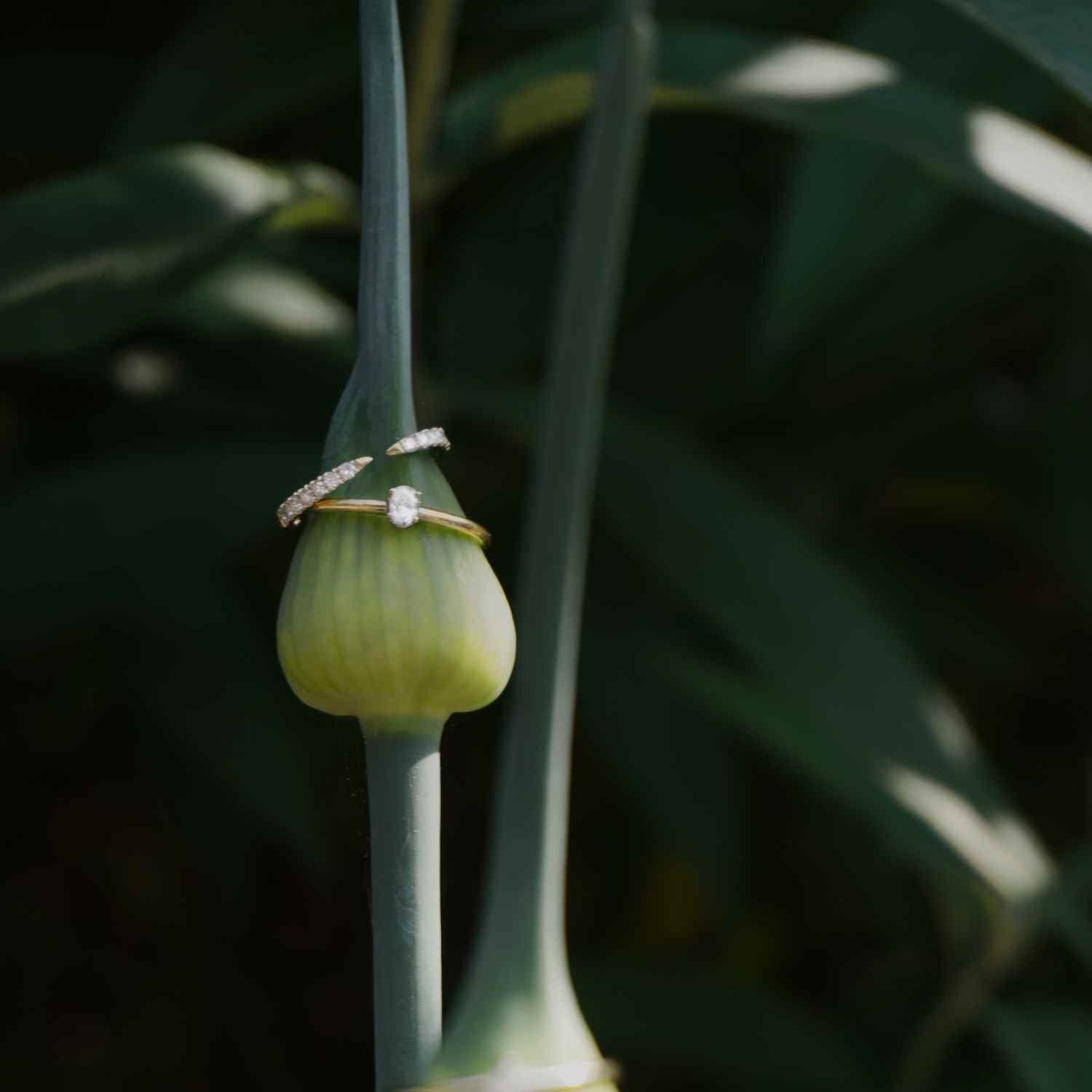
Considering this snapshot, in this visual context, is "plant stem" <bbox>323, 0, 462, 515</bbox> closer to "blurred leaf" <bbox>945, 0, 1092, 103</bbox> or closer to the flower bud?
the flower bud

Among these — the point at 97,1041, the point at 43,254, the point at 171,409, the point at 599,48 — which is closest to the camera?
the point at 43,254

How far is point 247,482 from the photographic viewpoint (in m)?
0.76

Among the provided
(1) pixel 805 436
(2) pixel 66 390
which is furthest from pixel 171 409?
(1) pixel 805 436

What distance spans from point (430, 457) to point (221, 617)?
1.73 feet

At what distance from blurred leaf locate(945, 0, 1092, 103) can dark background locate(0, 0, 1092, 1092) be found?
28 cm

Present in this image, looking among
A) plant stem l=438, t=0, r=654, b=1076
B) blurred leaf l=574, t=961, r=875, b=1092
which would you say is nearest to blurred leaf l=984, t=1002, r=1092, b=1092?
blurred leaf l=574, t=961, r=875, b=1092

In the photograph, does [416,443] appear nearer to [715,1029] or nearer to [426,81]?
[426,81]

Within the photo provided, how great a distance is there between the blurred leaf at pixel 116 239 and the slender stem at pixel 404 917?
0.77 ft

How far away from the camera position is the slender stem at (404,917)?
273 mm

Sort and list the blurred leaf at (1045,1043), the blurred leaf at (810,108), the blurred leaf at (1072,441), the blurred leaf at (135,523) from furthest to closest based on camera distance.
Answer: the blurred leaf at (1072,441) → the blurred leaf at (135,523) → the blurred leaf at (1045,1043) → the blurred leaf at (810,108)

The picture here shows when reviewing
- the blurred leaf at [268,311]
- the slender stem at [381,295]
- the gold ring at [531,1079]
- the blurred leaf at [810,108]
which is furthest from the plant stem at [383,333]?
the blurred leaf at [268,311]

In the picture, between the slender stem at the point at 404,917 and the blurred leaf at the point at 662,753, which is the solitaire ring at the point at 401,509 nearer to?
the slender stem at the point at 404,917

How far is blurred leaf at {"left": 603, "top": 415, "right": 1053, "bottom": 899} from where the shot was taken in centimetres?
64

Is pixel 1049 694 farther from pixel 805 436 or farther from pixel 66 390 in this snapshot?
pixel 66 390
